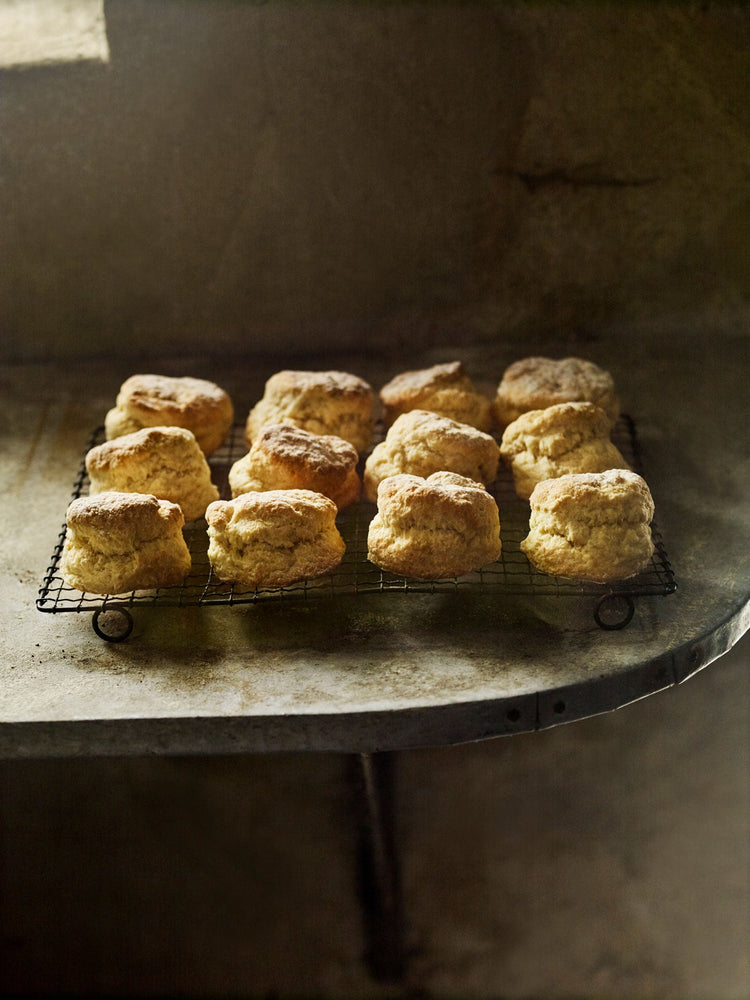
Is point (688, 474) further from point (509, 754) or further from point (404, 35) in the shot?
point (404, 35)

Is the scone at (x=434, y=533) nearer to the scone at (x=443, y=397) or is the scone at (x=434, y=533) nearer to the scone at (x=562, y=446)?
the scone at (x=562, y=446)

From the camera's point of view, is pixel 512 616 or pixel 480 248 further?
pixel 480 248

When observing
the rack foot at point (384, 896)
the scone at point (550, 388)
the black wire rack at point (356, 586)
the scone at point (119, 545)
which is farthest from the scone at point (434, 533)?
the rack foot at point (384, 896)

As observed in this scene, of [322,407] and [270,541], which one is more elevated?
[322,407]

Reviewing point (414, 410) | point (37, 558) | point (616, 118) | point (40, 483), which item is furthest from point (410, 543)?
point (616, 118)

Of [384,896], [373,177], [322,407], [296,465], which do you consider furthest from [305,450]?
[384,896]

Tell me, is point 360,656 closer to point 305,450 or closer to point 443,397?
point 305,450
